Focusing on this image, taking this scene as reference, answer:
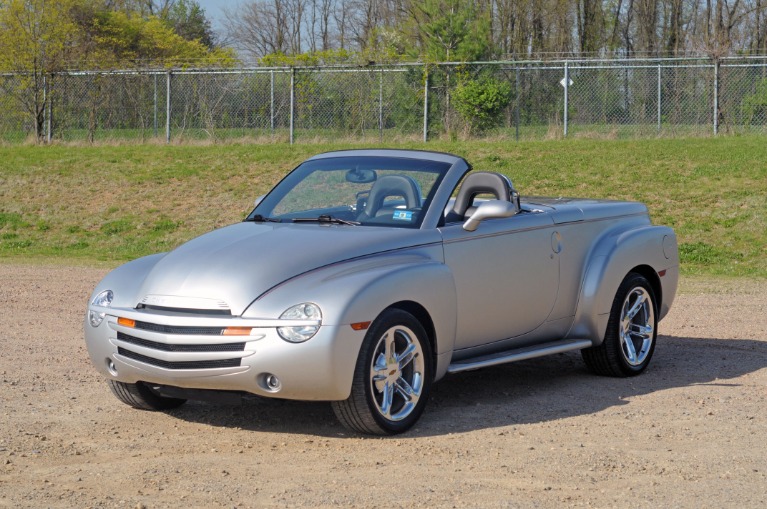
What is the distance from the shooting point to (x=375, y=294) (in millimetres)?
6410

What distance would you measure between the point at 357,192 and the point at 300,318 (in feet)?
5.69

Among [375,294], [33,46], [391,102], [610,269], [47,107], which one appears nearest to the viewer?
[375,294]

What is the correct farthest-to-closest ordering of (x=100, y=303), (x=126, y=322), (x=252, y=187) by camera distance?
1. (x=252, y=187)
2. (x=100, y=303)
3. (x=126, y=322)

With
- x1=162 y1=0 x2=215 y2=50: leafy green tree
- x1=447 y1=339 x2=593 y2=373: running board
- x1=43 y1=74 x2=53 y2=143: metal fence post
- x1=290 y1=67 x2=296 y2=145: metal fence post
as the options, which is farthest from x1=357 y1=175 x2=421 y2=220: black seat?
x1=162 y1=0 x2=215 y2=50: leafy green tree

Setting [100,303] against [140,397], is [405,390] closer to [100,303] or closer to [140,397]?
[140,397]

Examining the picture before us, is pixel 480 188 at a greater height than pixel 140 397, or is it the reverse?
pixel 480 188

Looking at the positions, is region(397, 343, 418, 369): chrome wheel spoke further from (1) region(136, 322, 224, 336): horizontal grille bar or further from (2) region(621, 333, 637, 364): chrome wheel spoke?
(2) region(621, 333, 637, 364): chrome wheel spoke

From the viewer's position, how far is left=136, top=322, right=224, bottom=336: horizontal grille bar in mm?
6262

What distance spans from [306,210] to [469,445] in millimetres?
2256

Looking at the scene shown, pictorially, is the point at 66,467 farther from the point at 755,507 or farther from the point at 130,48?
the point at 130,48

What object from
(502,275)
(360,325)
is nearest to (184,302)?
(360,325)

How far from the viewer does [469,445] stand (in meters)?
6.38

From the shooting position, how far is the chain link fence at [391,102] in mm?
27844

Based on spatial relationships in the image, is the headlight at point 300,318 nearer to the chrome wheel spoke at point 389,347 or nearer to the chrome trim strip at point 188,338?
the chrome trim strip at point 188,338
